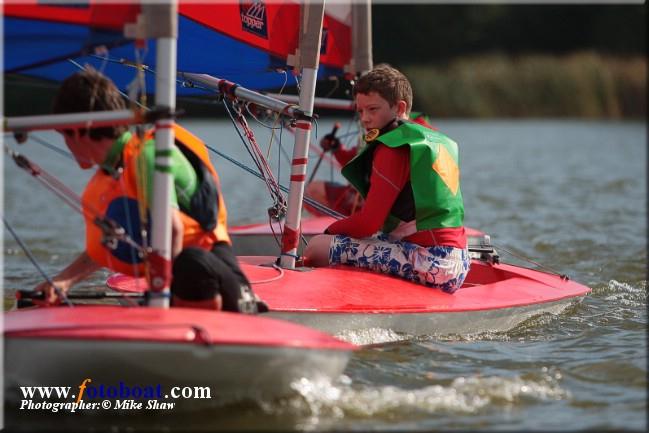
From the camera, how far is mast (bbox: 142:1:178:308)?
3889 mm

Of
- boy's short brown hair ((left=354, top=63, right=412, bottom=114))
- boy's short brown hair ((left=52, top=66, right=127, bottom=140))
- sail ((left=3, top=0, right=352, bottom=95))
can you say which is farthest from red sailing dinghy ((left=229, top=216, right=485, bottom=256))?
boy's short brown hair ((left=52, top=66, right=127, bottom=140))

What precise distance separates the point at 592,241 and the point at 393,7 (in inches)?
1250

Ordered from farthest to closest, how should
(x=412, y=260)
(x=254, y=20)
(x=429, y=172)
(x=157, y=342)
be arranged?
1. (x=254, y=20)
2. (x=412, y=260)
3. (x=429, y=172)
4. (x=157, y=342)

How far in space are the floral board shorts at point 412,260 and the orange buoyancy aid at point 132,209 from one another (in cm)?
124

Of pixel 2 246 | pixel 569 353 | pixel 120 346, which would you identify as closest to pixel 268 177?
pixel 569 353

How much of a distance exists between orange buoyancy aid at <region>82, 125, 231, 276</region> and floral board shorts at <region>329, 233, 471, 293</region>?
1244 millimetres

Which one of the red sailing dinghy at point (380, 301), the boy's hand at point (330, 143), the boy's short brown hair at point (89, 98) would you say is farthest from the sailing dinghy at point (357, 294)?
the boy's hand at point (330, 143)

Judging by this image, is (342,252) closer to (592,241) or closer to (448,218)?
(448,218)

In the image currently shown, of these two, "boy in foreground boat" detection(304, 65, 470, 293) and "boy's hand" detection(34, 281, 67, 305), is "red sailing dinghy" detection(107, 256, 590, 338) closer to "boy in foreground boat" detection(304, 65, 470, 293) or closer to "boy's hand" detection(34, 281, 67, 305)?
"boy in foreground boat" detection(304, 65, 470, 293)

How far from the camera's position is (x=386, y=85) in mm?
5176

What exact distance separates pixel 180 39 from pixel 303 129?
0.81m

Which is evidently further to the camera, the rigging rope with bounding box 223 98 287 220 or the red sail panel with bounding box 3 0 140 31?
the rigging rope with bounding box 223 98 287 220

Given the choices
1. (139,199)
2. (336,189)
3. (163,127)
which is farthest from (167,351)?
(336,189)

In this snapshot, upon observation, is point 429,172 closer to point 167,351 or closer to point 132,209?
point 132,209
